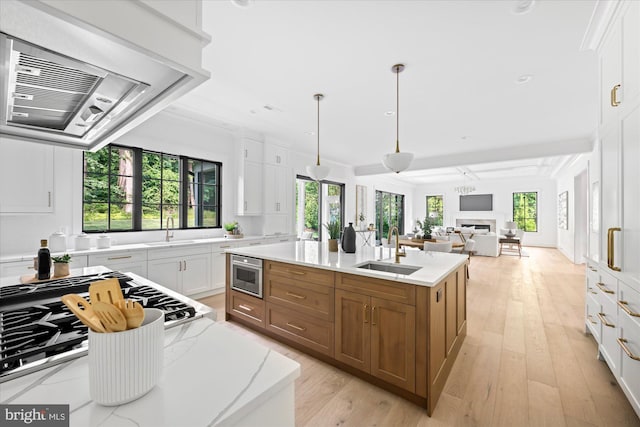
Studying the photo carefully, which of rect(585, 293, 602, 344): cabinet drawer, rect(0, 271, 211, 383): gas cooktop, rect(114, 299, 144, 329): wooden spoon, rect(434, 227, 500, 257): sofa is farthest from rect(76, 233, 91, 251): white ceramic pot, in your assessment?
rect(434, 227, 500, 257): sofa

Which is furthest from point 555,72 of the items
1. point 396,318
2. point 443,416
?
point 443,416

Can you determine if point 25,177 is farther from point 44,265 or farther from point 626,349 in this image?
point 626,349

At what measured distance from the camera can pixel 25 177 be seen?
2863 mm

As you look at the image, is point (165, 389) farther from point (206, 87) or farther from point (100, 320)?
point (206, 87)

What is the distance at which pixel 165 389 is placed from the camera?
2.23 ft

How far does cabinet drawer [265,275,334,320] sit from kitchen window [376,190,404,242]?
700 centimetres

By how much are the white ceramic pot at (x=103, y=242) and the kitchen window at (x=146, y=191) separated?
1.27 ft

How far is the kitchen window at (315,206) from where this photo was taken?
6.88 metres

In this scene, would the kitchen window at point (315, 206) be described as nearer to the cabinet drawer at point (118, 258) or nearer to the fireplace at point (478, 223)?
the cabinet drawer at point (118, 258)

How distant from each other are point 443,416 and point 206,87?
147 inches

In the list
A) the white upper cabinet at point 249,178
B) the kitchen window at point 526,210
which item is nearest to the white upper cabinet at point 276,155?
the white upper cabinet at point 249,178

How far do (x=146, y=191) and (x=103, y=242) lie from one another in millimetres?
995

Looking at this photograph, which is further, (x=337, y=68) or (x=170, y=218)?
(x=170, y=218)

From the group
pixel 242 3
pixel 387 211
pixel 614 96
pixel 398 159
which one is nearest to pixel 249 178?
pixel 398 159
